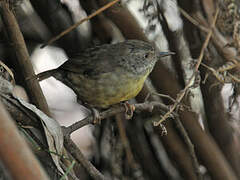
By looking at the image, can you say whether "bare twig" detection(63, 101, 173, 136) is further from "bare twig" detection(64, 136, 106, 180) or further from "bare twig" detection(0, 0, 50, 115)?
"bare twig" detection(0, 0, 50, 115)

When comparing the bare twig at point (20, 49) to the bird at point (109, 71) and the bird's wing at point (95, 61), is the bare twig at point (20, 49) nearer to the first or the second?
the bird at point (109, 71)


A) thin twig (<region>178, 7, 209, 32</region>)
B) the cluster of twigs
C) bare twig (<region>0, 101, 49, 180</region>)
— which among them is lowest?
the cluster of twigs

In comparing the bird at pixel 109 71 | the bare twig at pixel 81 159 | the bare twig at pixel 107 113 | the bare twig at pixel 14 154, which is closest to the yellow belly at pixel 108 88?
the bird at pixel 109 71

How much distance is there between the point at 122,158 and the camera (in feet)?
10.7

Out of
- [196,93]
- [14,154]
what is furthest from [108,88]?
[14,154]

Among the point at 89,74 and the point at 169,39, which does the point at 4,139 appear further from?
the point at 169,39

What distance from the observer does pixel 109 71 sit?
9.37 ft

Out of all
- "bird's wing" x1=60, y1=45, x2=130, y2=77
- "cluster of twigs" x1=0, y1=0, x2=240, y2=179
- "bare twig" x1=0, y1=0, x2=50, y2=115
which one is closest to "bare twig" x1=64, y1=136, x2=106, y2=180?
"bare twig" x1=0, y1=0, x2=50, y2=115

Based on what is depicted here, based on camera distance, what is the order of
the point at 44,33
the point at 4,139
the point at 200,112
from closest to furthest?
the point at 4,139 < the point at 44,33 < the point at 200,112

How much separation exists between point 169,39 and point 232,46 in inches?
19.6

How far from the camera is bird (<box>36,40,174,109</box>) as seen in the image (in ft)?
8.99

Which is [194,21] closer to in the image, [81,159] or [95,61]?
[95,61]

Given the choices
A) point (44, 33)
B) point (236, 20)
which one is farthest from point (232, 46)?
point (44, 33)

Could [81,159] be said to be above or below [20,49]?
below
